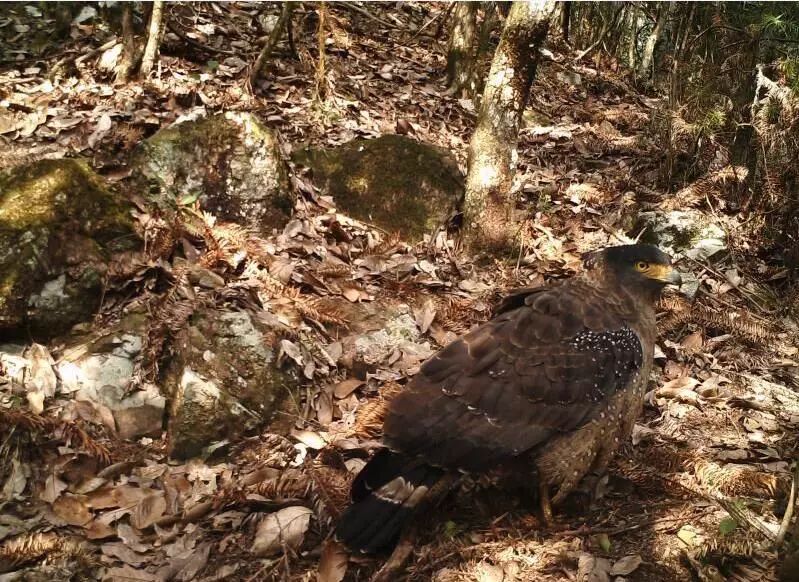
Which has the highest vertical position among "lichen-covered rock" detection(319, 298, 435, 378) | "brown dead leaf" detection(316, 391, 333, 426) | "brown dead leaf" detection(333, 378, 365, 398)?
"lichen-covered rock" detection(319, 298, 435, 378)

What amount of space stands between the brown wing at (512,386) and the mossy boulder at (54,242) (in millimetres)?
2500

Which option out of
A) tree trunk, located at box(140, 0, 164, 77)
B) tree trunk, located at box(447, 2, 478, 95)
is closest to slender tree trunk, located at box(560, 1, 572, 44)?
tree trunk, located at box(447, 2, 478, 95)

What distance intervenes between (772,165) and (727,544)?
409cm

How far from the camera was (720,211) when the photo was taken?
20.9ft

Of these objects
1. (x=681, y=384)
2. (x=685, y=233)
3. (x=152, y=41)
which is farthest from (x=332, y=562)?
(x=152, y=41)

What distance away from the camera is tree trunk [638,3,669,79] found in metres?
10.8

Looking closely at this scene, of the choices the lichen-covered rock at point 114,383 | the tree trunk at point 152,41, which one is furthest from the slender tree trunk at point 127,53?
the lichen-covered rock at point 114,383

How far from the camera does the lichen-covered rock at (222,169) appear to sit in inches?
209

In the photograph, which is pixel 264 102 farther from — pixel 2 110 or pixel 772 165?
pixel 772 165

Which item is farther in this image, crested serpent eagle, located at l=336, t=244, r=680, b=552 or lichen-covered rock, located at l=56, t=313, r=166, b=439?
lichen-covered rock, located at l=56, t=313, r=166, b=439

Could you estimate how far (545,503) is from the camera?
149 inches

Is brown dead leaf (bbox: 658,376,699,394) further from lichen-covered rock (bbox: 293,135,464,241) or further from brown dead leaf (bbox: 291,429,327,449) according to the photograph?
brown dead leaf (bbox: 291,429,327,449)

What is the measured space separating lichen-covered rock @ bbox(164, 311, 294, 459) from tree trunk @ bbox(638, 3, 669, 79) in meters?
8.95

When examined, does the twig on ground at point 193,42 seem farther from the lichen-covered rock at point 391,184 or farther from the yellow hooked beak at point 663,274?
the yellow hooked beak at point 663,274
